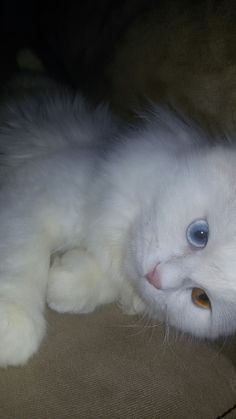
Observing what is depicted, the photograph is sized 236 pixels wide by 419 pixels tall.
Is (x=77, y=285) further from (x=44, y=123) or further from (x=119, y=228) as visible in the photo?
(x=44, y=123)

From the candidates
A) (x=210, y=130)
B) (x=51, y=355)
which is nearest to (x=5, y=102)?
(x=210, y=130)

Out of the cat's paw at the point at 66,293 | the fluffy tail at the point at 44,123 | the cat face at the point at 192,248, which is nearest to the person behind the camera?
the cat face at the point at 192,248

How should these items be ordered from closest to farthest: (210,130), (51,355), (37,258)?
1. (51,355)
2. (37,258)
3. (210,130)

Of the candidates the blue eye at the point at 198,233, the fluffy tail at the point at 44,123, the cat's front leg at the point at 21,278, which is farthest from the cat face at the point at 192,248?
the fluffy tail at the point at 44,123

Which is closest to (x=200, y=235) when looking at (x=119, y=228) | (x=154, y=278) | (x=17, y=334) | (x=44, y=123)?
(x=154, y=278)

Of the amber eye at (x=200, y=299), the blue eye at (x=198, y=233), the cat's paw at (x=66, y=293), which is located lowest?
the cat's paw at (x=66, y=293)

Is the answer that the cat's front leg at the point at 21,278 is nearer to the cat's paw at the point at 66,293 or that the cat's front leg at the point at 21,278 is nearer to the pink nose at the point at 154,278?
the cat's paw at the point at 66,293

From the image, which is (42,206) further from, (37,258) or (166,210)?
(166,210)
